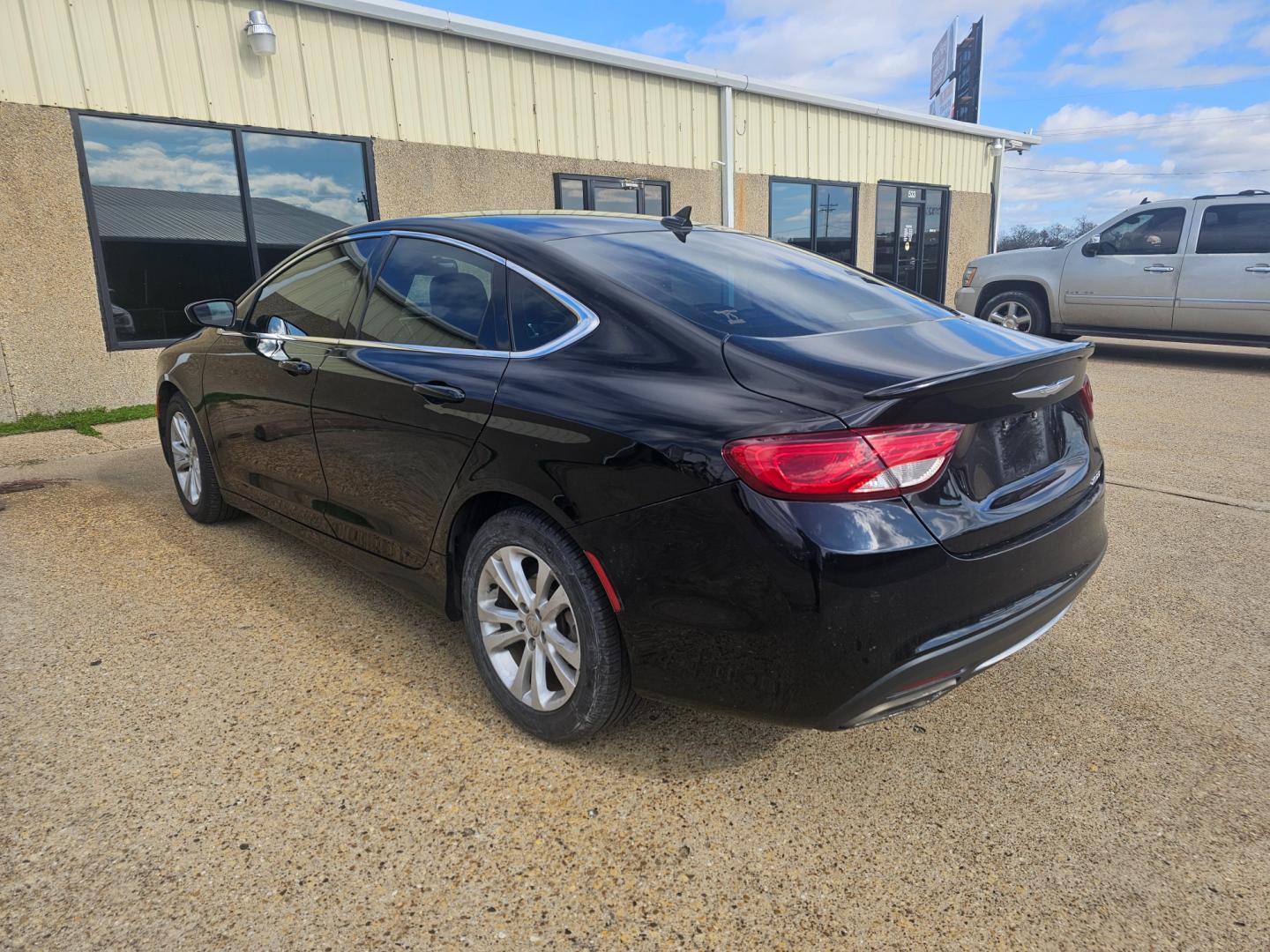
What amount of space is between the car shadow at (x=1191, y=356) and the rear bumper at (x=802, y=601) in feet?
32.8

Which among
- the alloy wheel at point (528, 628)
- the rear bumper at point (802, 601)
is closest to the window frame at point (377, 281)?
the alloy wheel at point (528, 628)

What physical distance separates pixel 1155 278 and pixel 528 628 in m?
10.2

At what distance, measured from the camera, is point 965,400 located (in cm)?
205

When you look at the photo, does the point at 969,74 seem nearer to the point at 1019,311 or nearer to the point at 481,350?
the point at 1019,311

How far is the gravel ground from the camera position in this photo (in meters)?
1.89

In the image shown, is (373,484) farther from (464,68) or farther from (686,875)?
(464,68)

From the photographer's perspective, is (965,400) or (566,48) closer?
(965,400)

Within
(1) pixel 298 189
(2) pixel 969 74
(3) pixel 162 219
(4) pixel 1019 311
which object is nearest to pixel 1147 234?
(4) pixel 1019 311

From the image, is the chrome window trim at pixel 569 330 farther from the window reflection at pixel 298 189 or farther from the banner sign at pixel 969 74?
the banner sign at pixel 969 74

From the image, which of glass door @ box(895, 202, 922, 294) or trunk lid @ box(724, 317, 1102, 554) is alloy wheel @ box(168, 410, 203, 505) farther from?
glass door @ box(895, 202, 922, 294)

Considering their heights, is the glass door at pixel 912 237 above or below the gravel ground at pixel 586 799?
above

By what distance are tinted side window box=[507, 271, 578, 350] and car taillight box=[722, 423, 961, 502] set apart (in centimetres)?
79

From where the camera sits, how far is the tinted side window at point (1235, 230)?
9414 millimetres

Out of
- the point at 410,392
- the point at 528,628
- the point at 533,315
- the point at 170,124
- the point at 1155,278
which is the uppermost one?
the point at 170,124
